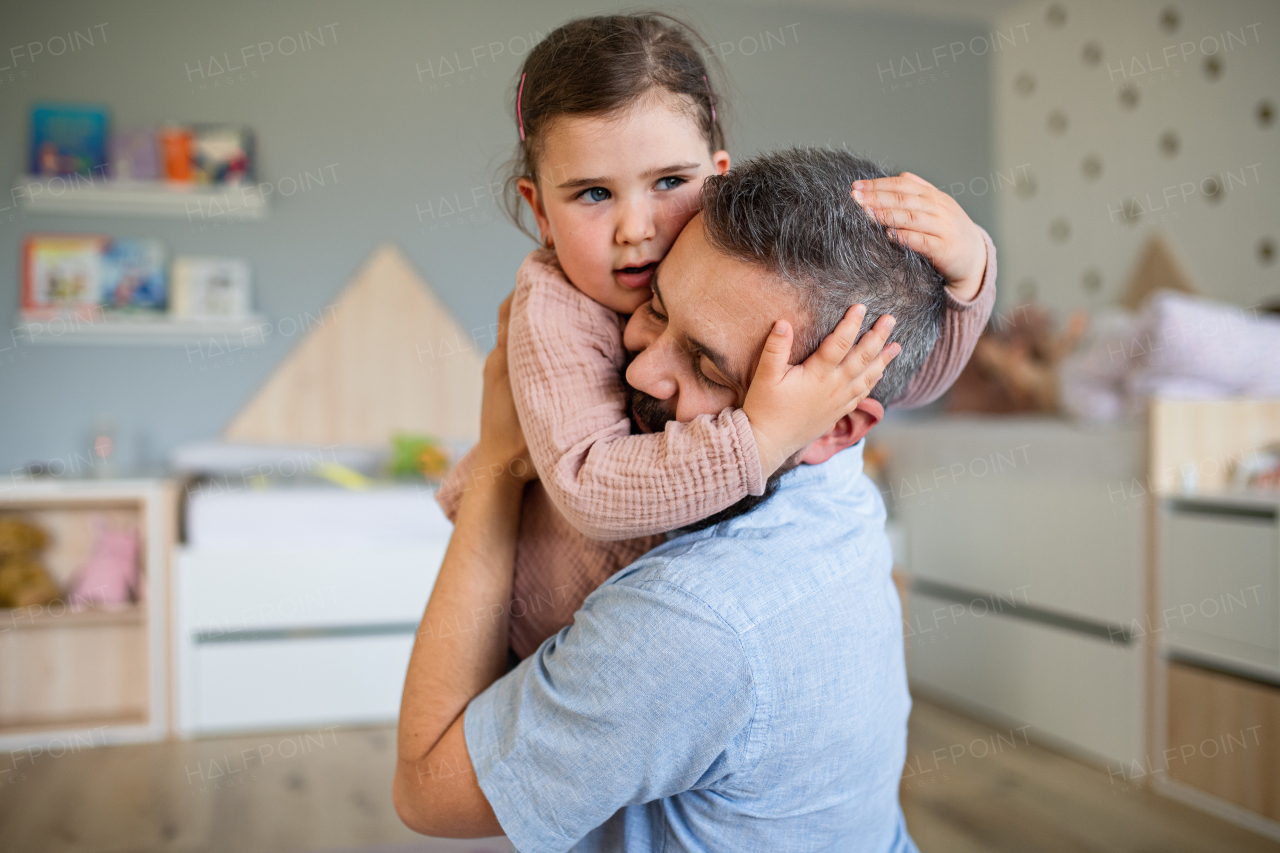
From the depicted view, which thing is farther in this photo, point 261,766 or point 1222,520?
point 261,766

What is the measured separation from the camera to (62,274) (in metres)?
3.30

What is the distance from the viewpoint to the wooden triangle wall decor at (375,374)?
3570mm

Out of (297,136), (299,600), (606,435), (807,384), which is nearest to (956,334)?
(807,384)

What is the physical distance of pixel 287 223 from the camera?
3502 mm

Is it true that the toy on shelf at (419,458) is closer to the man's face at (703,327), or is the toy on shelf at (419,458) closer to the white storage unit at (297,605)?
the white storage unit at (297,605)

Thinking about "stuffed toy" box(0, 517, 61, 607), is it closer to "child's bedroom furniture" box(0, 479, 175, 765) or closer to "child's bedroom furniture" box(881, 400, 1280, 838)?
"child's bedroom furniture" box(0, 479, 175, 765)

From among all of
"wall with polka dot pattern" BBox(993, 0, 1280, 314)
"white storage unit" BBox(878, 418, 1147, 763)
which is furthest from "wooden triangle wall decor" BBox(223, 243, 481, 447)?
"wall with polka dot pattern" BBox(993, 0, 1280, 314)

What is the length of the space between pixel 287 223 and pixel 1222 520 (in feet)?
10.2

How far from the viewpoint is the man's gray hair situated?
659mm

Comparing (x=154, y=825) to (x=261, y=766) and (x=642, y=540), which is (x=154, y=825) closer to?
(x=261, y=766)

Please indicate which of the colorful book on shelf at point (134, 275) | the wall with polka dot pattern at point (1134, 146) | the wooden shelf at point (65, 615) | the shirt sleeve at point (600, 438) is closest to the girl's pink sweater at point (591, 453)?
the shirt sleeve at point (600, 438)

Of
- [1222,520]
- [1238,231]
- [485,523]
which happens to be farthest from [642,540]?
[1238,231]

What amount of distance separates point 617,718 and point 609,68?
61 cm

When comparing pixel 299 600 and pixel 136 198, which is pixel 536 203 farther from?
pixel 136 198
